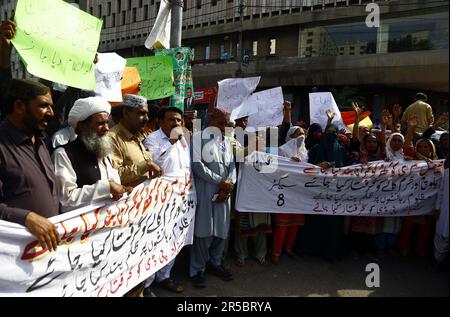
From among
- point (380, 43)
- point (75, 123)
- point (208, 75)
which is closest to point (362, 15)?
point (380, 43)

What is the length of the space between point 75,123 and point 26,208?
0.75 m

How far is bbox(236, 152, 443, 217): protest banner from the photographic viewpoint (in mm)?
4211

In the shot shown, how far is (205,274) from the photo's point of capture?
391 cm

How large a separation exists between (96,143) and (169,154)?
2.93ft

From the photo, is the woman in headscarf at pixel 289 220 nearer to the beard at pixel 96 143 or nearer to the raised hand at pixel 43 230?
the beard at pixel 96 143

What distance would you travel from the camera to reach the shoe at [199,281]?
3.64m

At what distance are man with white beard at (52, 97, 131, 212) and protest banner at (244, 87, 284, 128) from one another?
262cm

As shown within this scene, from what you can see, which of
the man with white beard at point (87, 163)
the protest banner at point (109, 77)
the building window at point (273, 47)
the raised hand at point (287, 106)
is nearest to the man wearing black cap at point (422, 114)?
the raised hand at point (287, 106)

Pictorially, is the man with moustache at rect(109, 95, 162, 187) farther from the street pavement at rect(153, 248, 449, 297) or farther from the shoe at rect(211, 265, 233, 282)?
the shoe at rect(211, 265, 233, 282)

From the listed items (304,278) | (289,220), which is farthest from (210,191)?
(304,278)

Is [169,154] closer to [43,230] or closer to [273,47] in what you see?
[43,230]

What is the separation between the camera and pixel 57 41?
9.43ft

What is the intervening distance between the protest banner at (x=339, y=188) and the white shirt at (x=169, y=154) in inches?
33.5
